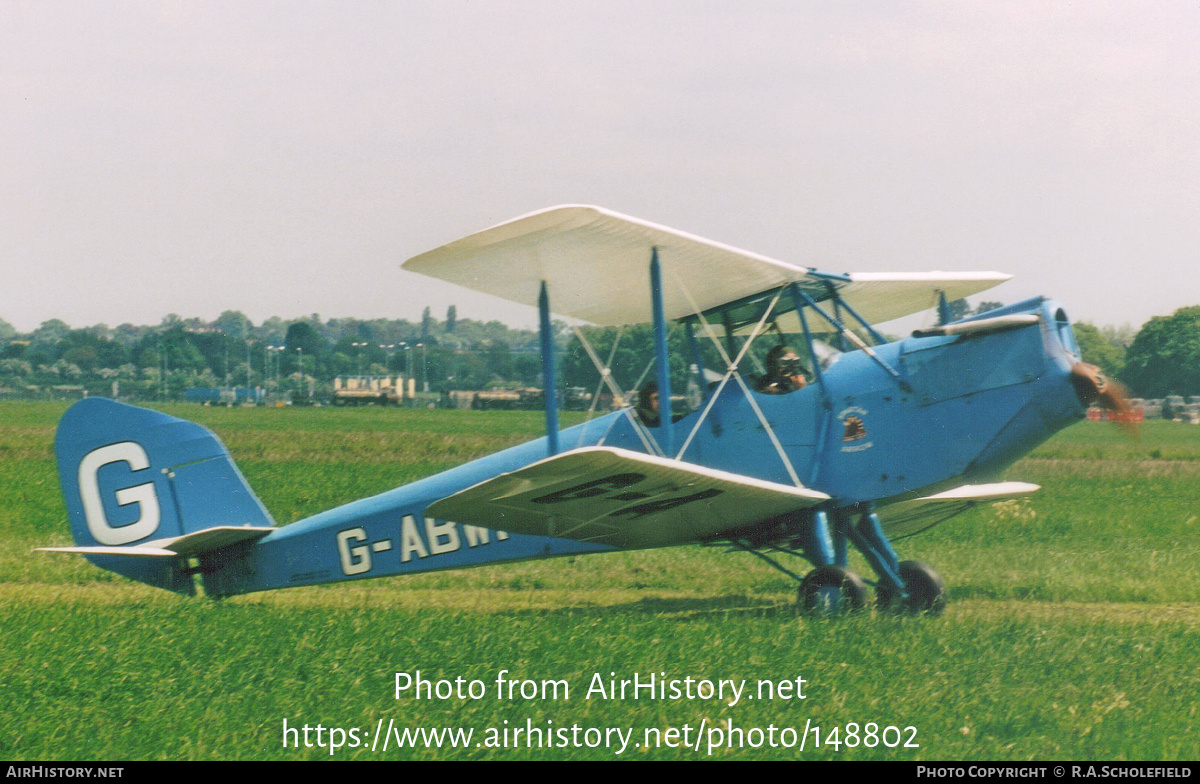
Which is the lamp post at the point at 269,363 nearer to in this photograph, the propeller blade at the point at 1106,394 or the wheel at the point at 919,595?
the wheel at the point at 919,595

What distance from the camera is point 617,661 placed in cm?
561

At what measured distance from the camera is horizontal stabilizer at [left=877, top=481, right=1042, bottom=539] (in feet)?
29.0

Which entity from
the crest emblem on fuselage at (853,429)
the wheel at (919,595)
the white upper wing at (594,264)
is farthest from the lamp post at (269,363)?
the crest emblem on fuselage at (853,429)

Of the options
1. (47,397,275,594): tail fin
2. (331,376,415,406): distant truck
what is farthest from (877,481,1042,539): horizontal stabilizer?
(331,376,415,406): distant truck

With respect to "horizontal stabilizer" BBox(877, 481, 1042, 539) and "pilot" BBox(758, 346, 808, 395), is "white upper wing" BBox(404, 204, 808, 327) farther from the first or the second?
"horizontal stabilizer" BBox(877, 481, 1042, 539)

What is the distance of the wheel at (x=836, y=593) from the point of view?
719 cm

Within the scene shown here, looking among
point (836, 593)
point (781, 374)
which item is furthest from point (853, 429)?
point (836, 593)

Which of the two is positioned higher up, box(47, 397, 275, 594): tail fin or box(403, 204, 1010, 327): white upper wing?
box(403, 204, 1010, 327): white upper wing

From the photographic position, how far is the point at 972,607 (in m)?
8.63

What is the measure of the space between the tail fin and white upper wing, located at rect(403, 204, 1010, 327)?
9.29ft

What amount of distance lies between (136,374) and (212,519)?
315 ft

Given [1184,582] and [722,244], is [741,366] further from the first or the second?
[1184,582]

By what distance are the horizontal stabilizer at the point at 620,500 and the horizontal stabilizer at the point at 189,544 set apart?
2.13 metres
